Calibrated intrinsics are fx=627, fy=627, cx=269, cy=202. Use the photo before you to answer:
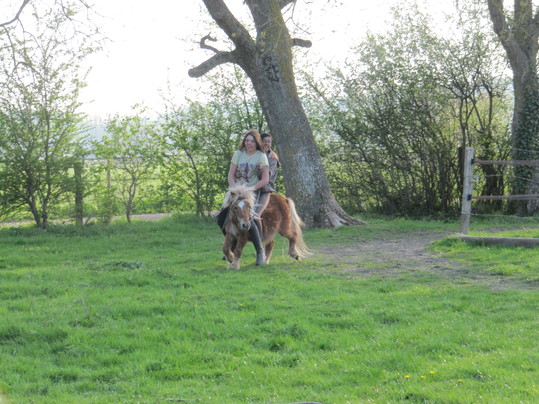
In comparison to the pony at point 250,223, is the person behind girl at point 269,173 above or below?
above

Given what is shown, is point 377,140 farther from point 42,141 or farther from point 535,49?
point 42,141

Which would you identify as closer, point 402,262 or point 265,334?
point 265,334

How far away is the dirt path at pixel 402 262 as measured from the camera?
8.46 m

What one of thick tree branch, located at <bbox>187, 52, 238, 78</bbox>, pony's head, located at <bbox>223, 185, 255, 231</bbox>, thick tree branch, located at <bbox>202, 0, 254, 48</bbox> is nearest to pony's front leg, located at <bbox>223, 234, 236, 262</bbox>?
pony's head, located at <bbox>223, 185, 255, 231</bbox>

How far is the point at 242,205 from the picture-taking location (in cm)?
933

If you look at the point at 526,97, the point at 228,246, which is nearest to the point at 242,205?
the point at 228,246

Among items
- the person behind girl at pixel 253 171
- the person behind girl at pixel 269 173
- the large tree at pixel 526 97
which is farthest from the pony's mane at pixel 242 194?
the large tree at pixel 526 97

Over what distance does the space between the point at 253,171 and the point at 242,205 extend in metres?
0.72

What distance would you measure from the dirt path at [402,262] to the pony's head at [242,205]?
5.51ft

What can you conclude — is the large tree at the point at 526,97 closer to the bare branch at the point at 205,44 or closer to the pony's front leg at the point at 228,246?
the bare branch at the point at 205,44

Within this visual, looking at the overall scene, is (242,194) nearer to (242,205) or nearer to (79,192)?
(242,205)

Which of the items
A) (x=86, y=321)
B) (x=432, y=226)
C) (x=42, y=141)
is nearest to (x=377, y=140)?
(x=432, y=226)

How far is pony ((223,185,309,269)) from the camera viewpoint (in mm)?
9383

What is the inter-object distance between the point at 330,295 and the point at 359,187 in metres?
11.5
